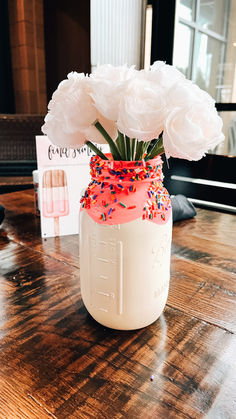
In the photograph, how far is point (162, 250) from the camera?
0.50 metres

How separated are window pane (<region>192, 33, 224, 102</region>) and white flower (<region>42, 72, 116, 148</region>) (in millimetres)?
2670

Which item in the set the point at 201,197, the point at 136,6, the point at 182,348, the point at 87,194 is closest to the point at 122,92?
the point at 87,194

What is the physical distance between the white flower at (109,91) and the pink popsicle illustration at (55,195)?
53 cm

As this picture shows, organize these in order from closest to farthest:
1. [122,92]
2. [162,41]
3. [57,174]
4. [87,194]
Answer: [122,92]
[87,194]
[57,174]
[162,41]

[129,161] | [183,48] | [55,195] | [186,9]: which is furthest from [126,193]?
[186,9]

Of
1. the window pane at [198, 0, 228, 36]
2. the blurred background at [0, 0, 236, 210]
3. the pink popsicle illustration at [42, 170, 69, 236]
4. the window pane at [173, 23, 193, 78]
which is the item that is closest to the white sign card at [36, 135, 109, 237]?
the pink popsicle illustration at [42, 170, 69, 236]

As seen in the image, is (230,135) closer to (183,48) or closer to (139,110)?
(183,48)

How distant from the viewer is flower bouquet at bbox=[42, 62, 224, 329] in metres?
0.40

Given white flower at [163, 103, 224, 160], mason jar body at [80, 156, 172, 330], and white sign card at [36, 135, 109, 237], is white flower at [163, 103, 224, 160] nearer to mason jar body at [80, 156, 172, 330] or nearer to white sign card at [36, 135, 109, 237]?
mason jar body at [80, 156, 172, 330]

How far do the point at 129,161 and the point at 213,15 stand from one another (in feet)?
9.96

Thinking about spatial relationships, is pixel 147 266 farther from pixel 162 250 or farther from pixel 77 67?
pixel 77 67

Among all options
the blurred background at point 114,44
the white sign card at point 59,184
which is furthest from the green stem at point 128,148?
the blurred background at point 114,44

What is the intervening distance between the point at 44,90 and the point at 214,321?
3060 millimetres

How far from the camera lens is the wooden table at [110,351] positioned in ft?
1.27
